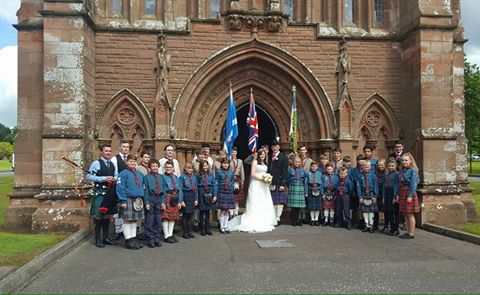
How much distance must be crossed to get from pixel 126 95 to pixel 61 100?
1970 mm

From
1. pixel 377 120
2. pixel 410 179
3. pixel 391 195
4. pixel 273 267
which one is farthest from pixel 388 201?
pixel 273 267

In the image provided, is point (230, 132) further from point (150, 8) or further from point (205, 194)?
point (150, 8)

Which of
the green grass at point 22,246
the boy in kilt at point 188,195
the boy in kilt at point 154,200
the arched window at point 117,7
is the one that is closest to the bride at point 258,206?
the boy in kilt at point 188,195

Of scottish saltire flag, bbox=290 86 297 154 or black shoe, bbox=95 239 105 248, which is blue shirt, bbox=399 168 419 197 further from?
black shoe, bbox=95 239 105 248

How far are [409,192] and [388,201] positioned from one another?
682 mm

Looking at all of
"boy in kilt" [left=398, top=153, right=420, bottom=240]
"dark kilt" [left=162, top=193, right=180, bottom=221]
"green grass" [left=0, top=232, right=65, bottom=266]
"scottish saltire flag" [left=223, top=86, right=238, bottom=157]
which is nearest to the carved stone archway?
"scottish saltire flag" [left=223, top=86, right=238, bottom=157]

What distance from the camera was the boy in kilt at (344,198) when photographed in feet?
33.1

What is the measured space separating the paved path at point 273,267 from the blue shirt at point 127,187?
39.7 inches

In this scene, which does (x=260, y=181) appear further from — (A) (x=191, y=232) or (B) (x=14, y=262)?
(B) (x=14, y=262)

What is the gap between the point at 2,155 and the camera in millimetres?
94375

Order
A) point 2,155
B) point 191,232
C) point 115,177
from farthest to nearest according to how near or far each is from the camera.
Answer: point 2,155
point 191,232
point 115,177

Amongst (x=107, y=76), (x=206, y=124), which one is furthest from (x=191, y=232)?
(x=107, y=76)

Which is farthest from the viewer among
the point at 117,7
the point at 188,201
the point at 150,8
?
the point at 150,8

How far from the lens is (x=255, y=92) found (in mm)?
12898
